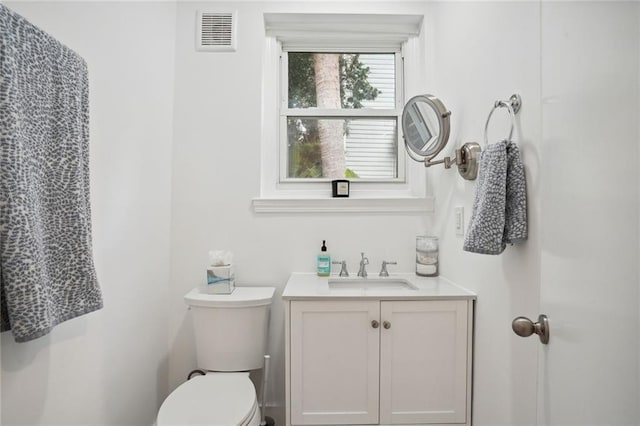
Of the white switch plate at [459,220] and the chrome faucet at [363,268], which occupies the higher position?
the white switch plate at [459,220]

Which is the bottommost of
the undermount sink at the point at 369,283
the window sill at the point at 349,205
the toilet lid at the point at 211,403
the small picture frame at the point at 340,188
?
the toilet lid at the point at 211,403

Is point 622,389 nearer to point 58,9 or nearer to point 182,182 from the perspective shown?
point 58,9

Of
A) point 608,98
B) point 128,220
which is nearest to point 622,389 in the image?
point 608,98

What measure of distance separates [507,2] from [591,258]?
0.92m

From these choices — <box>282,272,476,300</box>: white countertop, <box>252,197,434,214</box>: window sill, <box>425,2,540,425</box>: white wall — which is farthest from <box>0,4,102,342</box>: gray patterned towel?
<box>425,2,540,425</box>: white wall

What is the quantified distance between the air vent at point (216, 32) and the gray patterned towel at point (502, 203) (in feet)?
4.85

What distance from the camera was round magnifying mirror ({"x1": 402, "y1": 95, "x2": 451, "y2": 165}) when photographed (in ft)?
4.37

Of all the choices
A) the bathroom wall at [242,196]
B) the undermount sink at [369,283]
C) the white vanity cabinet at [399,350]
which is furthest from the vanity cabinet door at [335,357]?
the bathroom wall at [242,196]

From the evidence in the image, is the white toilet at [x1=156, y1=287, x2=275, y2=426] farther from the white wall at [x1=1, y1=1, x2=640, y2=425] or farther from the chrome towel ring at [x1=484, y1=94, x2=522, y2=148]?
the chrome towel ring at [x1=484, y1=94, x2=522, y2=148]

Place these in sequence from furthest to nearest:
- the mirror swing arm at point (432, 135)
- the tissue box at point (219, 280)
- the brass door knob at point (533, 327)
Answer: the tissue box at point (219, 280) < the mirror swing arm at point (432, 135) < the brass door knob at point (533, 327)

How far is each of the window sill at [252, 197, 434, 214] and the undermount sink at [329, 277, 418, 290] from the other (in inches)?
14.4

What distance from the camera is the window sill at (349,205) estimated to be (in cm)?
165

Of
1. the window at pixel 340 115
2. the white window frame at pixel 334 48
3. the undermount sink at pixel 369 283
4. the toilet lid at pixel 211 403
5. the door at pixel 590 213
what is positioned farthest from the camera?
the window at pixel 340 115

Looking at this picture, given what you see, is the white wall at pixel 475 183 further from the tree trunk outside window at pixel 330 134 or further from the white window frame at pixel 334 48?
the tree trunk outside window at pixel 330 134
